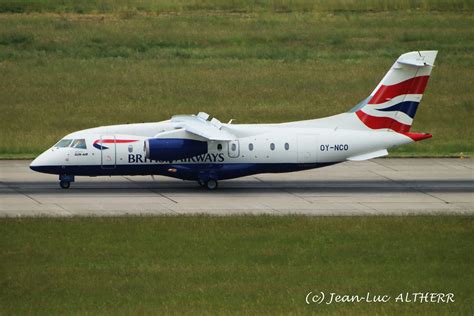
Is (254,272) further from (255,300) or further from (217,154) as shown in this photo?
(217,154)

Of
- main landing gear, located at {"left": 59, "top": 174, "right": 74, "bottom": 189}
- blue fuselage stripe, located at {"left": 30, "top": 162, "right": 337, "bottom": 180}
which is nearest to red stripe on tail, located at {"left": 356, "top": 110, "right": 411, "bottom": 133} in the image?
blue fuselage stripe, located at {"left": 30, "top": 162, "right": 337, "bottom": 180}

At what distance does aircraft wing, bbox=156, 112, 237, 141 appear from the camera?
140ft

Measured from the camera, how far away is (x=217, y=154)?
4353cm

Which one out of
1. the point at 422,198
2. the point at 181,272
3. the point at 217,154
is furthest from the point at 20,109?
the point at 181,272

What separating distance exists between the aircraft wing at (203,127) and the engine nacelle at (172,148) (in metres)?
0.48

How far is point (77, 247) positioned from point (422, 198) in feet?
47.4

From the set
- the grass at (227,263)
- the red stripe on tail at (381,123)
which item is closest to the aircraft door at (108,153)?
the grass at (227,263)

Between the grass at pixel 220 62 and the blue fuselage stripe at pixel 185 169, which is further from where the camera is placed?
the grass at pixel 220 62

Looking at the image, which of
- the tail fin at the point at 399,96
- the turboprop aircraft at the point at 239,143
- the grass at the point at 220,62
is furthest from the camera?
the grass at the point at 220,62

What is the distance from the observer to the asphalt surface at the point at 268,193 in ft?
132

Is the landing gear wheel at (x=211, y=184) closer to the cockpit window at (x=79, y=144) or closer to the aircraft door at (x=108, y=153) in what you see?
the aircraft door at (x=108, y=153)

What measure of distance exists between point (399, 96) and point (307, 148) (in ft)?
14.6

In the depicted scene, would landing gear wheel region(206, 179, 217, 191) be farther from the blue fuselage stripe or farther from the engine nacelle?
the engine nacelle

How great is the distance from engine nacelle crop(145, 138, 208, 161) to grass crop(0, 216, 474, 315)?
15.9 feet
